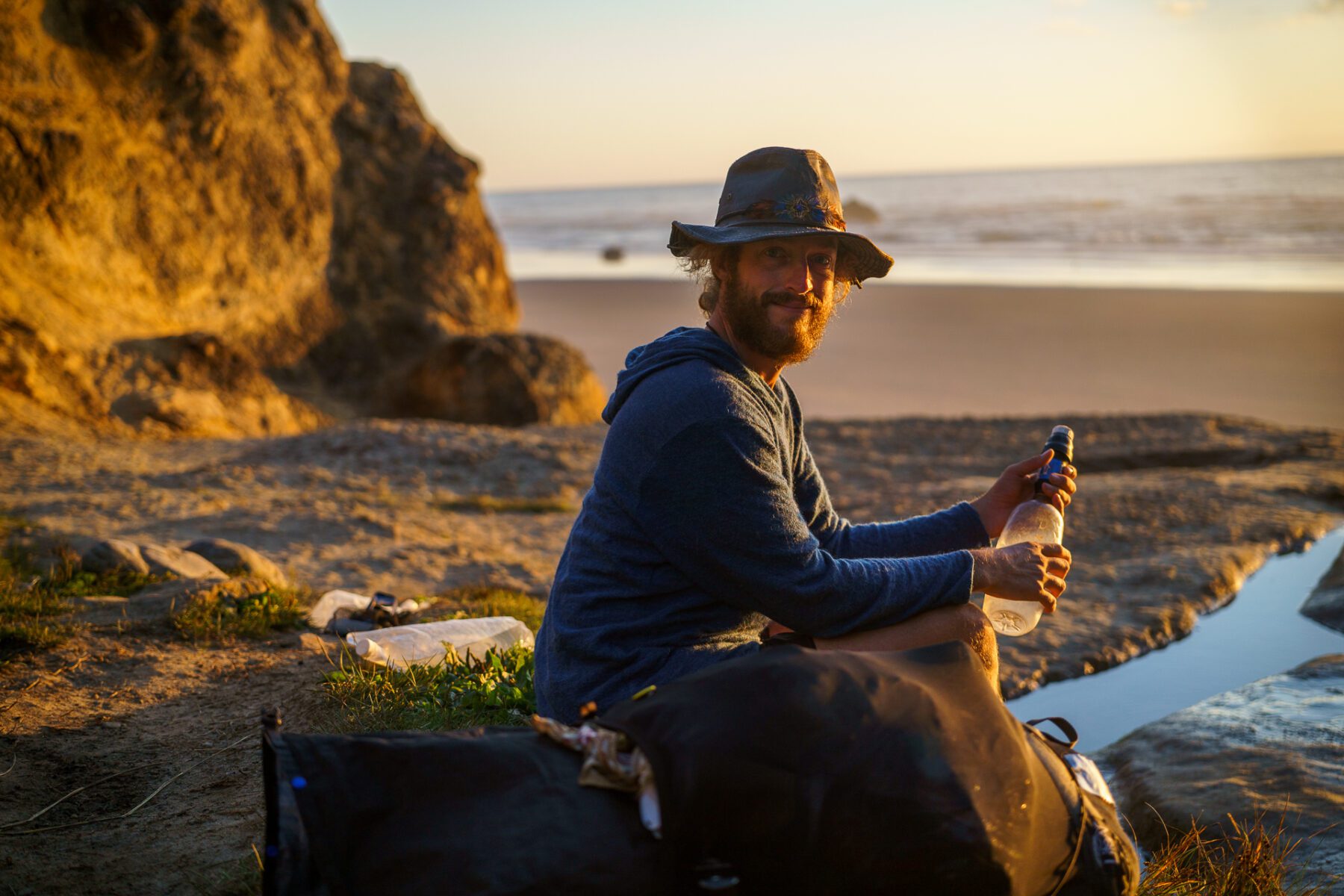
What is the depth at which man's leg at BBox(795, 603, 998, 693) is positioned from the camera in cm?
270

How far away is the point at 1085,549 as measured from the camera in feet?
22.0

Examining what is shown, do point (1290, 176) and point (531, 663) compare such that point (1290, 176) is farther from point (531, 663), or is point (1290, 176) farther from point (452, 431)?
point (531, 663)

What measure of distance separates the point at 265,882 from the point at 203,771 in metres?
1.49

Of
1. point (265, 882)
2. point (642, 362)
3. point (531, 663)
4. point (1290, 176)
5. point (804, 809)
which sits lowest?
point (531, 663)

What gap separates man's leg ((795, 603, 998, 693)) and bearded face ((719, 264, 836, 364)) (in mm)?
794

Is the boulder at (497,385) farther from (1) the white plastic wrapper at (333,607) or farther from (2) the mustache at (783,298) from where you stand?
(2) the mustache at (783,298)

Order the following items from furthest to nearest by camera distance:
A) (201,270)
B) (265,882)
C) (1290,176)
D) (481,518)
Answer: (1290,176), (201,270), (481,518), (265,882)

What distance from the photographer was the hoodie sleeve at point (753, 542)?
253 cm

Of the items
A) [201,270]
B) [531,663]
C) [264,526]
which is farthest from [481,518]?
[201,270]

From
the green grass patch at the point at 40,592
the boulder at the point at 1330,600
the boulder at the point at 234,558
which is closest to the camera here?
the green grass patch at the point at 40,592

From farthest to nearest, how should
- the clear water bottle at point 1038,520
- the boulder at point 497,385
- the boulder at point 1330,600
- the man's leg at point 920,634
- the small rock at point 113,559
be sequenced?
the boulder at point 497,385 < the boulder at point 1330,600 < the small rock at point 113,559 < the clear water bottle at point 1038,520 < the man's leg at point 920,634

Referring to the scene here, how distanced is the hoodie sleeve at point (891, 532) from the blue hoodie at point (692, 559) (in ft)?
1.71

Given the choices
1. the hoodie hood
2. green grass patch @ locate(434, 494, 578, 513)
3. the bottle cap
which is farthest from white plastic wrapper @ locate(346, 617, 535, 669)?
green grass patch @ locate(434, 494, 578, 513)

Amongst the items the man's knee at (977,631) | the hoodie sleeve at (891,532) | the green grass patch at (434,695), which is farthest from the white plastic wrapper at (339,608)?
the man's knee at (977,631)
